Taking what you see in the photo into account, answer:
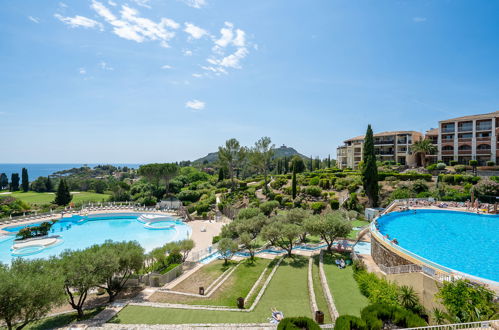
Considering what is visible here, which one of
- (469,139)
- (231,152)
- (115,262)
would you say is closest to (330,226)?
(115,262)

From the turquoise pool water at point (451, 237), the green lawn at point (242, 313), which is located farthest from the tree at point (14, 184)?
the turquoise pool water at point (451, 237)

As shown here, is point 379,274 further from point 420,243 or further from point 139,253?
point 139,253

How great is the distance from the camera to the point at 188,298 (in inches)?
533

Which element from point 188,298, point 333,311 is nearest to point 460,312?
point 333,311

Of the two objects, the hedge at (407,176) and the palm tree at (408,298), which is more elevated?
the hedge at (407,176)

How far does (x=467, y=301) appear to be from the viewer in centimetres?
A: 830

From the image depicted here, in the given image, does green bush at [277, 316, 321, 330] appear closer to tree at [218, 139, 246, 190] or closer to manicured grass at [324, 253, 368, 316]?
manicured grass at [324, 253, 368, 316]

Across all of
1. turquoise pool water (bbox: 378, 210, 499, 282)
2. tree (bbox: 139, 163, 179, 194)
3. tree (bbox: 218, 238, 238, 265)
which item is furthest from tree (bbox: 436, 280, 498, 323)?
tree (bbox: 139, 163, 179, 194)

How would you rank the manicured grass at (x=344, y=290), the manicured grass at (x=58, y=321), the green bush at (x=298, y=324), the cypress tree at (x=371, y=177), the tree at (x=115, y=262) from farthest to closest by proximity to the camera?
the cypress tree at (x=371, y=177) < the tree at (x=115, y=262) < the manicured grass at (x=58, y=321) < the manicured grass at (x=344, y=290) < the green bush at (x=298, y=324)

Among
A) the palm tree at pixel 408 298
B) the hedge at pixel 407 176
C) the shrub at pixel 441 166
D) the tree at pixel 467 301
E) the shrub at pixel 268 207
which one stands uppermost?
the shrub at pixel 441 166

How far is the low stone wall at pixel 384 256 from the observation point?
Result: 12830 mm

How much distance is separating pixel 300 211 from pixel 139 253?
15.0 m

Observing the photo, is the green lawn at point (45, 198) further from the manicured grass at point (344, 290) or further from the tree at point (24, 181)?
the manicured grass at point (344, 290)

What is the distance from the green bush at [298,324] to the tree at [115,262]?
928 cm
